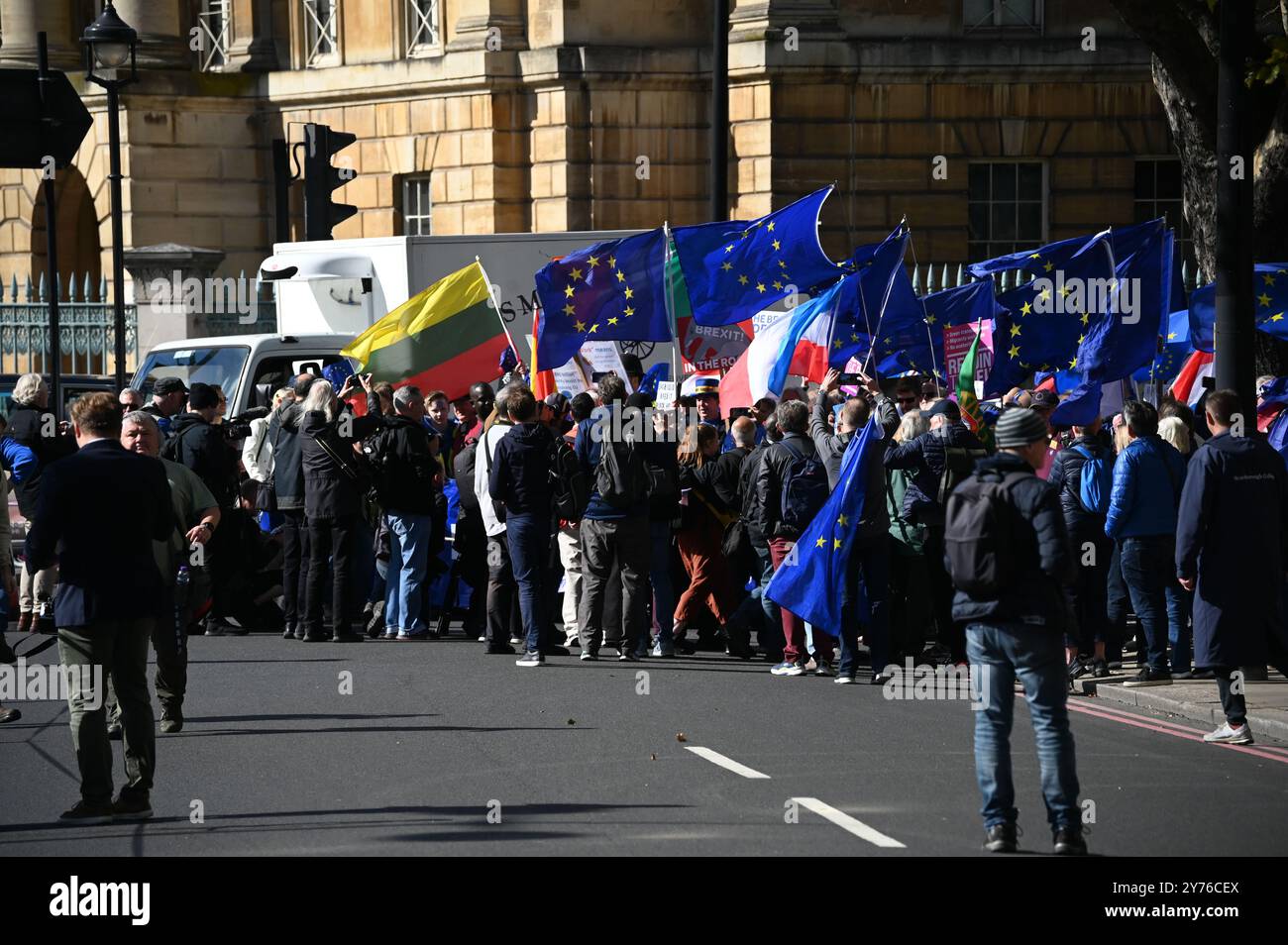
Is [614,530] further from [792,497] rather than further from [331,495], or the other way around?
[331,495]

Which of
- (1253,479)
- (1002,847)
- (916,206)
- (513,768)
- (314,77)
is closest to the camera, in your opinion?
(1002,847)

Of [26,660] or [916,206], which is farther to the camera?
[916,206]

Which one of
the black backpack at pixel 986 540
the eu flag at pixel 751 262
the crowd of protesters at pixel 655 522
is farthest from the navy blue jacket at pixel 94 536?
the eu flag at pixel 751 262

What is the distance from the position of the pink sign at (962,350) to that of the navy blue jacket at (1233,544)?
20.8 feet

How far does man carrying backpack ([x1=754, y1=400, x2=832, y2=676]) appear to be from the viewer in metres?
14.0

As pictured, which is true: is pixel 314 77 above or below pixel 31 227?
above

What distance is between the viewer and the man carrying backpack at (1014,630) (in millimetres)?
8281

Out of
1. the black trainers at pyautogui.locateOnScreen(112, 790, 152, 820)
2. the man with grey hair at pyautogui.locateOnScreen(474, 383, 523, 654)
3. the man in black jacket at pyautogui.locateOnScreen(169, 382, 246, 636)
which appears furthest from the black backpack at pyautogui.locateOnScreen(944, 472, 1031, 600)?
the man in black jacket at pyautogui.locateOnScreen(169, 382, 246, 636)

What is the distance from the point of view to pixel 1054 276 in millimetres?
16000

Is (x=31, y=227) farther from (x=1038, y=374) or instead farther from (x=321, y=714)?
(x=321, y=714)

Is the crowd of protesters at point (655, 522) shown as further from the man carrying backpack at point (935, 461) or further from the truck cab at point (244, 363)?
the truck cab at point (244, 363)

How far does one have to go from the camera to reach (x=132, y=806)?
9250mm

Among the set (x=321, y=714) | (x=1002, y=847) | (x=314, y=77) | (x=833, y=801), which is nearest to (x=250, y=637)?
(x=321, y=714)

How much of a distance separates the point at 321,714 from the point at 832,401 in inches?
238
